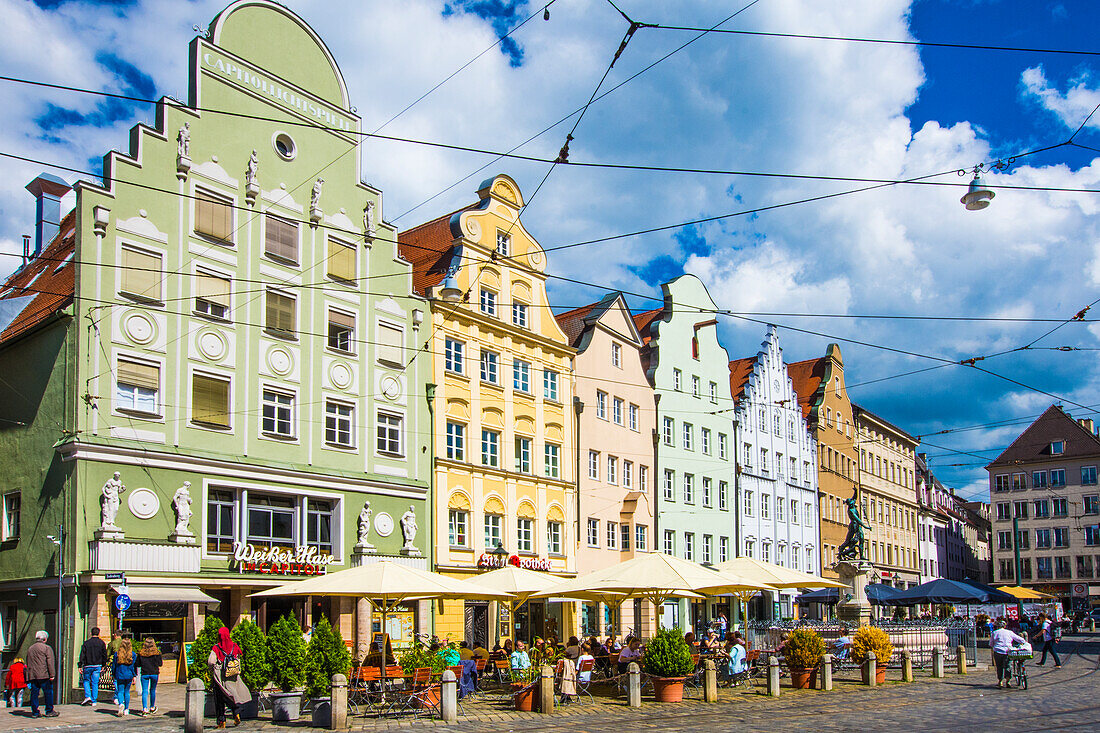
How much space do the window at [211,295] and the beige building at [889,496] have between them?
1993 inches

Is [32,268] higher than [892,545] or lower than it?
higher

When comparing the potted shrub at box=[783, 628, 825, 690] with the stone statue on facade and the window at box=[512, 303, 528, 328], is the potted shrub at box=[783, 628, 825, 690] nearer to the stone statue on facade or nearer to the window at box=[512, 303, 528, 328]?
the stone statue on facade

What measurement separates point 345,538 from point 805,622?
1796 cm

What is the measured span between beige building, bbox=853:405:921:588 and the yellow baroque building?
114 feet

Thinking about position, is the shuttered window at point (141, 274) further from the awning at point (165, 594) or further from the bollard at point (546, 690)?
the bollard at point (546, 690)

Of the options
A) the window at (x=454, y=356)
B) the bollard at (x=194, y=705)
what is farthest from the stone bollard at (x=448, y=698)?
the window at (x=454, y=356)

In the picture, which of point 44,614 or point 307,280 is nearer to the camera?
point 44,614

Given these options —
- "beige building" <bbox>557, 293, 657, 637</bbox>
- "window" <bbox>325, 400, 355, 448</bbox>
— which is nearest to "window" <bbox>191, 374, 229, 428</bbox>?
"window" <bbox>325, 400, 355, 448</bbox>

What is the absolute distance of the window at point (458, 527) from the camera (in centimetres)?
3700

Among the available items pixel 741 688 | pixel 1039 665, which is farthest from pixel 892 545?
pixel 741 688

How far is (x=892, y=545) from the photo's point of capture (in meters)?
76.1

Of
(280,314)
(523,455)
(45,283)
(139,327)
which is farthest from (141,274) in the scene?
→ (523,455)

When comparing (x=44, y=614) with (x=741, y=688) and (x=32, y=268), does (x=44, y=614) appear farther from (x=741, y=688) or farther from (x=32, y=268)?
(x=741, y=688)

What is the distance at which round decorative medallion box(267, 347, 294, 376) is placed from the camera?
31766 mm
